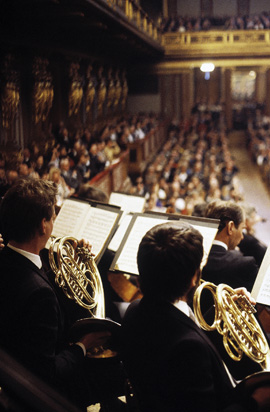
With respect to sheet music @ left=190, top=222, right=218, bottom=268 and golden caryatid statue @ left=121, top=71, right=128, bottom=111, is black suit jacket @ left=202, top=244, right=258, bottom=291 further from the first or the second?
golden caryatid statue @ left=121, top=71, right=128, bottom=111

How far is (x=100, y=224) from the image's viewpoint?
2.91 metres

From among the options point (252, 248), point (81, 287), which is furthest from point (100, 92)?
point (81, 287)

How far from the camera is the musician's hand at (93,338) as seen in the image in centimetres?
213

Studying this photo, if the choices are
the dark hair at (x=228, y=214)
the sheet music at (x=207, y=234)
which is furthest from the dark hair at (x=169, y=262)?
A: the dark hair at (x=228, y=214)

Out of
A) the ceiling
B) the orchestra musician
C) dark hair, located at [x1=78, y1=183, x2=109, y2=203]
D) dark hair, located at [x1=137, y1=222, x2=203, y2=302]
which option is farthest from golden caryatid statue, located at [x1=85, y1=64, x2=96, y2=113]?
dark hair, located at [x1=137, y1=222, x2=203, y2=302]

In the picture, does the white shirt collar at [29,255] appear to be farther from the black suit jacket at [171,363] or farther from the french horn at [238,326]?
the french horn at [238,326]

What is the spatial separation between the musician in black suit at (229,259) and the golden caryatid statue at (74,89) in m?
7.68

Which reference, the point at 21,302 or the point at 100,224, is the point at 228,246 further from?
the point at 21,302

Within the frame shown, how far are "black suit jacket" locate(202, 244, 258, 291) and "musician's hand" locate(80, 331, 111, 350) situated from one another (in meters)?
0.86

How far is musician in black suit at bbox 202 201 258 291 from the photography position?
8.94 ft

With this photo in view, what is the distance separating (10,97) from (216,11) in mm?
18813

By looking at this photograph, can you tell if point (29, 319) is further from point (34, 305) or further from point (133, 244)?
point (133, 244)

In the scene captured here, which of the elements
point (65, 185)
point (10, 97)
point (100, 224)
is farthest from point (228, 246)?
point (10, 97)

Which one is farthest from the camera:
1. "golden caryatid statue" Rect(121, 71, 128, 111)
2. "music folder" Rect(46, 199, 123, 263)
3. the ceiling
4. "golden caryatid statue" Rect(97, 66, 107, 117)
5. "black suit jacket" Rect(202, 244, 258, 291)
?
"golden caryatid statue" Rect(121, 71, 128, 111)
